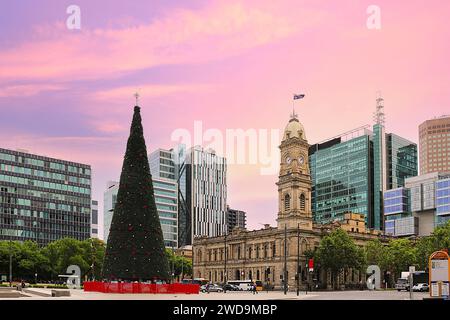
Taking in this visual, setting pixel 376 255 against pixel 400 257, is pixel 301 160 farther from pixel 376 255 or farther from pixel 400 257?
pixel 400 257

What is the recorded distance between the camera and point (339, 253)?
11944 cm

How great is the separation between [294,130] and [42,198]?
85573mm

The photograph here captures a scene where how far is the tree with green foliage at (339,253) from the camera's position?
11950 centimetres

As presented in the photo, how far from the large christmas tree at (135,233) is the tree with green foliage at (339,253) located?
187 feet

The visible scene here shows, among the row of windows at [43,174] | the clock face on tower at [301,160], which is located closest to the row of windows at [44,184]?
the row of windows at [43,174]

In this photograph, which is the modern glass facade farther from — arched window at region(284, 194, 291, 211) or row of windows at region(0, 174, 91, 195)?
row of windows at region(0, 174, 91, 195)

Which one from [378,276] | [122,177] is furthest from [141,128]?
[378,276]

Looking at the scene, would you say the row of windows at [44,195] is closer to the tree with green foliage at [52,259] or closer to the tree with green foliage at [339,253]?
the tree with green foliage at [52,259]

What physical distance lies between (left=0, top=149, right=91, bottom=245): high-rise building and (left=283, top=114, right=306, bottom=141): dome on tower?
3252 inches

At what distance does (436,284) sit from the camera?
51312mm

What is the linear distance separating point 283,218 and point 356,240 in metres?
21.9
